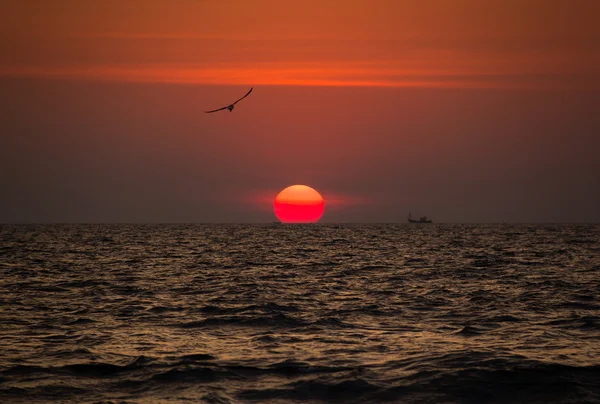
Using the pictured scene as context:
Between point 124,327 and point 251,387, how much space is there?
26.1 feet

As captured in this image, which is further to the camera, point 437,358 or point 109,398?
point 437,358

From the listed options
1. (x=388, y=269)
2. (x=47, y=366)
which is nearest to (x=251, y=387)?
(x=47, y=366)

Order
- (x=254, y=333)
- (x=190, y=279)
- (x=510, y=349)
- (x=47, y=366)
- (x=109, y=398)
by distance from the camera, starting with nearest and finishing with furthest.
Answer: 1. (x=109, y=398)
2. (x=47, y=366)
3. (x=510, y=349)
4. (x=254, y=333)
5. (x=190, y=279)

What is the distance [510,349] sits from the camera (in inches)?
728

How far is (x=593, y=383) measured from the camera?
15.3 metres

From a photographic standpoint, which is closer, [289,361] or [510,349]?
[289,361]

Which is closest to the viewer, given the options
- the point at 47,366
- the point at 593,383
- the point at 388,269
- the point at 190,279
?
the point at 593,383

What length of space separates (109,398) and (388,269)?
33.0 meters

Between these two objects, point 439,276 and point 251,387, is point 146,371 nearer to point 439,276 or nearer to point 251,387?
point 251,387

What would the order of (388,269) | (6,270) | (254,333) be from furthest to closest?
1. (388,269)
2. (6,270)
3. (254,333)

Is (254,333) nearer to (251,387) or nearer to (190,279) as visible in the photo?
(251,387)

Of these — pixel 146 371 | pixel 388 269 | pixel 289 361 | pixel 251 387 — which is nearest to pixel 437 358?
pixel 289 361

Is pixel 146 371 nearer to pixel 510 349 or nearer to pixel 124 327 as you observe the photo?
pixel 124 327

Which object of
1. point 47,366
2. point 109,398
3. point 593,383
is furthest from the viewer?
point 47,366
